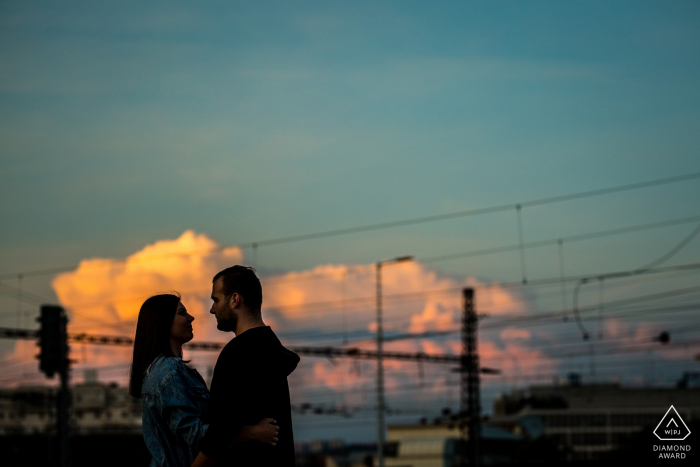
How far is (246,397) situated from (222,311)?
485 mm

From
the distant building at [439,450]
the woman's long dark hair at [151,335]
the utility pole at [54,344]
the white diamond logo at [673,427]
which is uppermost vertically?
the utility pole at [54,344]

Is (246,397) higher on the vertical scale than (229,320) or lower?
lower

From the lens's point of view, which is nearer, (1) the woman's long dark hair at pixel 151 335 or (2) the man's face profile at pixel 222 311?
(2) the man's face profile at pixel 222 311

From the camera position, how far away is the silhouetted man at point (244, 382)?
4.67 meters

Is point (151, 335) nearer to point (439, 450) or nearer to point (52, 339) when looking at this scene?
point (52, 339)

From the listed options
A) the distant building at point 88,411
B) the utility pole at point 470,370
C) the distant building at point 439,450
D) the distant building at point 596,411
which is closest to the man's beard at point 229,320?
the utility pole at point 470,370

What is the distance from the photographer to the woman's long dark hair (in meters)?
5.15

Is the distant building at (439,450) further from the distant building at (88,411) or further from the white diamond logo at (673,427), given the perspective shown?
the white diamond logo at (673,427)

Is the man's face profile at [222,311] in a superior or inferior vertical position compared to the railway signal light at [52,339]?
inferior

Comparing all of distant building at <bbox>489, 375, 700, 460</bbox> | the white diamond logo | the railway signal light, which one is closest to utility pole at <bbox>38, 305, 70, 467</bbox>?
the railway signal light

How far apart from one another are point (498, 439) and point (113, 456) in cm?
7612

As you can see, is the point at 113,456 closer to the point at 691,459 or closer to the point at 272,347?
the point at 691,459

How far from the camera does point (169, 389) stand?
4969 mm

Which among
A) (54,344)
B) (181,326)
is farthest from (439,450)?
(181,326)
